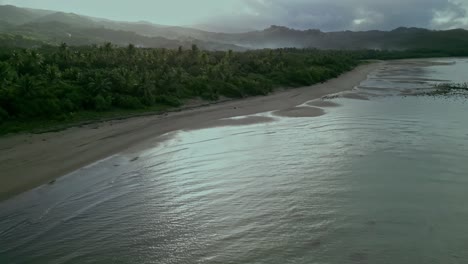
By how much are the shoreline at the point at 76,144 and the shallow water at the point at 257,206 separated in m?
0.78

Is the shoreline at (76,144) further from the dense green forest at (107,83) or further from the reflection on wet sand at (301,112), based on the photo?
the dense green forest at (107,83)

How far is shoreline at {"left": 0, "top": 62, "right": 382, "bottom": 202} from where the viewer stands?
46.4 ft

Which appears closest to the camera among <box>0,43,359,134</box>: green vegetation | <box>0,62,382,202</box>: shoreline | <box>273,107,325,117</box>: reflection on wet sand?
<box>0,62,382,202</box>: shoreline

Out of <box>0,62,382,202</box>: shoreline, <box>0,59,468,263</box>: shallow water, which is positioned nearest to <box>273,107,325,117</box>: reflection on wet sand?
<box>0,62,382,202</box>: shoreline

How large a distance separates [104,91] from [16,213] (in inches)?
670

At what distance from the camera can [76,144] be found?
18562 millimetres

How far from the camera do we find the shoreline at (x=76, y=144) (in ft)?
46.4

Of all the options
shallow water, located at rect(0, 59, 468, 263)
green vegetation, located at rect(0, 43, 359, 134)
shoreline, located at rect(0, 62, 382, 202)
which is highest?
green vegetation, located at rect(0, 43, 359, 134)

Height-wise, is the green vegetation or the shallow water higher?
the green vegetation

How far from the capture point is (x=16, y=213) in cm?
1113

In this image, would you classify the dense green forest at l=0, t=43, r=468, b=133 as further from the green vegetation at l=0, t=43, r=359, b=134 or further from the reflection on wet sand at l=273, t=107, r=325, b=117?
the reflection on wet sand at l=273, t=107, r=325, b=117

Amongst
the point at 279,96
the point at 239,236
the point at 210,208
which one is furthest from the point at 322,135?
the point at 279,96

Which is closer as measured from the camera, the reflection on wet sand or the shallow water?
the shallow water

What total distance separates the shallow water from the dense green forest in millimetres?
7560
